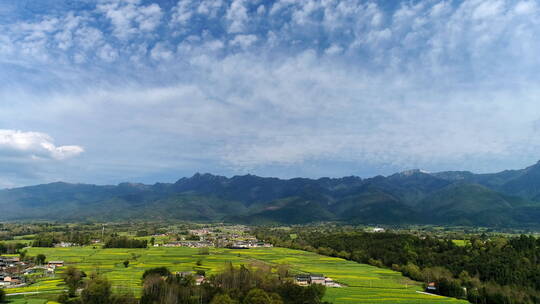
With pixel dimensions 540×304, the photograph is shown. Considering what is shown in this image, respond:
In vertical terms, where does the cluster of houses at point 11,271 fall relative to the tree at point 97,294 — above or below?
below

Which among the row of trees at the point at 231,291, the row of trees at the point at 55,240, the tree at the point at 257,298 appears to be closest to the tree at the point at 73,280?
the row of trees at the point at 231,291

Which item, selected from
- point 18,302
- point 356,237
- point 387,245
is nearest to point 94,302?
point 18,302

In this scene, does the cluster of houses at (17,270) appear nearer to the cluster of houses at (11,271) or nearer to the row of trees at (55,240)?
the cluster of houses at (11,271)

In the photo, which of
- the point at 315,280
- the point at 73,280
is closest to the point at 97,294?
the point at 73,280

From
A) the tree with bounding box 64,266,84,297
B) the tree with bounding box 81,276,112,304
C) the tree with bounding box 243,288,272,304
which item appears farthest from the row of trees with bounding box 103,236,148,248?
the tree with bounding box 243,288,272,304

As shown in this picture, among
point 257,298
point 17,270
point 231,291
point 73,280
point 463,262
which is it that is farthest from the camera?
point 463,262

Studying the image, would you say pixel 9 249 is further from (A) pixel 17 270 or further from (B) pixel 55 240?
(A) pixel 17 270
